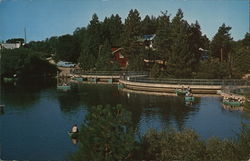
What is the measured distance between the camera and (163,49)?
58500 millimetres

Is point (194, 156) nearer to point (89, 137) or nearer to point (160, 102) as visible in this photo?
point (89, 137)

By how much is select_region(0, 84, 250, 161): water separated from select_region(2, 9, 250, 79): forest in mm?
9093

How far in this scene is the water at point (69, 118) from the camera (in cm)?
2344

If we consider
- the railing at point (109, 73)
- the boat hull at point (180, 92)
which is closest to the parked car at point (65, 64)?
the railing at point (109, 73)

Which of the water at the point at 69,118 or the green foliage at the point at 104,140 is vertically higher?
the green foliage at the point at 104,140

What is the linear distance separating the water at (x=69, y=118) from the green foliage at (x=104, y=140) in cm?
408

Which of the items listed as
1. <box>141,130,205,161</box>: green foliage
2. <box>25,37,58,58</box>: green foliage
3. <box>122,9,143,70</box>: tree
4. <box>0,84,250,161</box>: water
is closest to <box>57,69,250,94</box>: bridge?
<box>0,84,250,161</box>: water

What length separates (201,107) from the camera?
37219 millimetres

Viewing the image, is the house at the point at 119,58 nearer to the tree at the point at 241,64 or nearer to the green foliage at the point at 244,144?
the tree at the point at 241,64

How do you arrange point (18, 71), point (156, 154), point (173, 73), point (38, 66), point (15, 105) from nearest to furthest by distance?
point (156, 154), point (15, 105), point (173, 73), point (18, 71), point (38, 66)

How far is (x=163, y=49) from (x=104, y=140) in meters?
47.6

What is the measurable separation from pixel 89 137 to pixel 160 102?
96.2ft

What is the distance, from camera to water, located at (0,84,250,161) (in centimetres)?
2344

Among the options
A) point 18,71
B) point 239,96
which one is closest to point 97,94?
point 239,96
